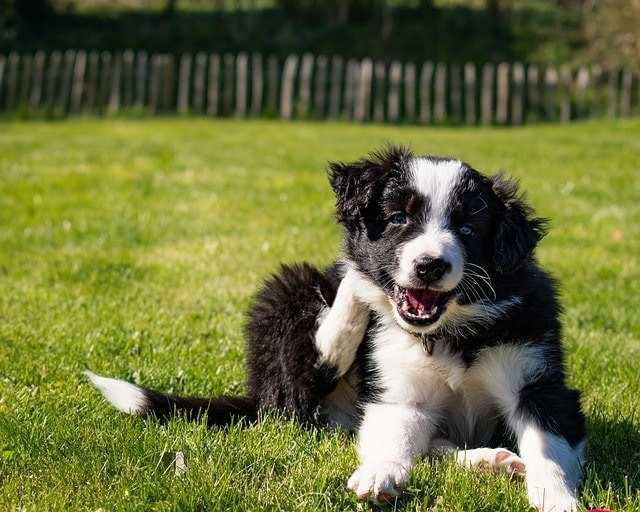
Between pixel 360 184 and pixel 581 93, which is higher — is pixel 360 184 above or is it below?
above

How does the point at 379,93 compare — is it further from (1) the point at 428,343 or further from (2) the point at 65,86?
(1) the point at 428,343

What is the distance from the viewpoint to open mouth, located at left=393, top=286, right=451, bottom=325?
3332 mm

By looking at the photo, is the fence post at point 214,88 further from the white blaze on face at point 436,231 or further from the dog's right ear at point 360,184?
the white blaze on face at point 436,231

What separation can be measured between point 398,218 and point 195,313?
7.04 feet

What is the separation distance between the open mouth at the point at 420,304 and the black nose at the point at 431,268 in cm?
11

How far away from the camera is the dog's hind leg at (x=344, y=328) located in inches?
145

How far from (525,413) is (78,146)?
1210cm

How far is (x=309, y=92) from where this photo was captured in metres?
23.8

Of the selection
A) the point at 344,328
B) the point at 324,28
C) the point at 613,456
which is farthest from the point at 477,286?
the point at 324,28

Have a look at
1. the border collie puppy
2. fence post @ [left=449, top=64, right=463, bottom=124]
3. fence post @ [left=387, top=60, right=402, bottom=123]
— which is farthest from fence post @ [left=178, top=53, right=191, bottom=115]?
the border collie puppy

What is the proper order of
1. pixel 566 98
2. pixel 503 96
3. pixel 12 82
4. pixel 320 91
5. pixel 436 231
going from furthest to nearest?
pixel 320 91 < pixel 503 96 < pixel 566 98 < pixel 12 82 < pixel 436 231

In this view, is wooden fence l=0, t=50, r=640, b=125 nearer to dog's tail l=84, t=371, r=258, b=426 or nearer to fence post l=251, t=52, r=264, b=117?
fence post l=251, t=52, r=264, b=117

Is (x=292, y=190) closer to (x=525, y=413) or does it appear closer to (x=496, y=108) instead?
(x=525, y=413)

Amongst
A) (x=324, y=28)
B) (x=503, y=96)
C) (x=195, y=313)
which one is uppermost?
(x=195, y=313)
